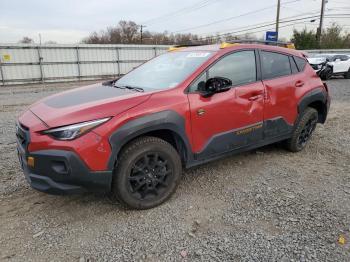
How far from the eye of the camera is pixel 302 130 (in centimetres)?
479

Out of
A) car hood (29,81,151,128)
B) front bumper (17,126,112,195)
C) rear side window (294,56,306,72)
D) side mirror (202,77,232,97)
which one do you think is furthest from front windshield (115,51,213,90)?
rear side window (294,56,306,72)

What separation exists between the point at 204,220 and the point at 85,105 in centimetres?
163

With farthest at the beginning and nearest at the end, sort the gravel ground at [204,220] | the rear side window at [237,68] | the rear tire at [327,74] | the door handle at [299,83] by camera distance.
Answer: the rear tire at [327,74]
the door handle at [299,83]
the rear side window at [237,68]
the gravel ground at [204,220]

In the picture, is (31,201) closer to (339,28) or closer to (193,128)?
(193,128)

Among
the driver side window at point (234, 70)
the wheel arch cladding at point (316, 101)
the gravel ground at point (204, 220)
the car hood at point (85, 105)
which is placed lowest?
the gravel ground at point (204, 220)

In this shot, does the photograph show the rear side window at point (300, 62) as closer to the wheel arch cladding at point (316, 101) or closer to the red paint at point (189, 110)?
the red paint at point (189, 110)

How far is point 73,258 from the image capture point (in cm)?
253

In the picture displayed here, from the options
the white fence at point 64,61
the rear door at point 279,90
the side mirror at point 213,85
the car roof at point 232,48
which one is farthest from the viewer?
the white fence at point 64,61

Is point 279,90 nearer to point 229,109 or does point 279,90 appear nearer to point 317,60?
point 229,109

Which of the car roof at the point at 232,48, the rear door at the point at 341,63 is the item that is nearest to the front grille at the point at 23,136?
the car roof at the point at 232,48

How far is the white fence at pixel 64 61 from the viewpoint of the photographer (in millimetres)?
17750

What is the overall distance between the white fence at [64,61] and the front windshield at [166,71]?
53.5ft

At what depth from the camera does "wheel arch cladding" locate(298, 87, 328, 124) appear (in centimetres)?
458

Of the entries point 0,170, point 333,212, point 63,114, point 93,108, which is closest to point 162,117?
point 93,108
